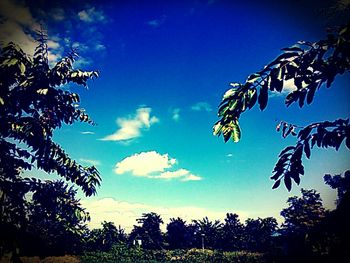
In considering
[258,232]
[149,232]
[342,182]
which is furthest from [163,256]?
[342,182]

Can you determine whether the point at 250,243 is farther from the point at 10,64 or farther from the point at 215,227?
the point at 10,64

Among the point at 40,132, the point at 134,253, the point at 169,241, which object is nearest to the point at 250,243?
the point at 169,241

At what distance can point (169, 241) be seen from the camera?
4050cm

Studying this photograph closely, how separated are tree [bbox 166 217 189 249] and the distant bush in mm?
4901

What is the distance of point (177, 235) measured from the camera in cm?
4131

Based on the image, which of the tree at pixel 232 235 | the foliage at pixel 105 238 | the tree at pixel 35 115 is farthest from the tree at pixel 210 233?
the tree at pixel 35 115

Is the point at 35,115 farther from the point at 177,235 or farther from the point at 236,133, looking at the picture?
the point at 177,235

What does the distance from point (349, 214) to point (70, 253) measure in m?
33.2

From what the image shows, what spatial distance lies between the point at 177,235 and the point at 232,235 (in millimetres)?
8856

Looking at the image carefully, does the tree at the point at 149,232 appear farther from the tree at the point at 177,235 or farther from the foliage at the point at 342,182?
the foliage at the point at 342,182

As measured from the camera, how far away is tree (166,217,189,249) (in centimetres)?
4044

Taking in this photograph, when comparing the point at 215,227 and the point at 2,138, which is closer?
the point at 2,138

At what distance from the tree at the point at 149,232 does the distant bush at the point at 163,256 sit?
8.24ft

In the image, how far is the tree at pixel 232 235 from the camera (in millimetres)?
38938
